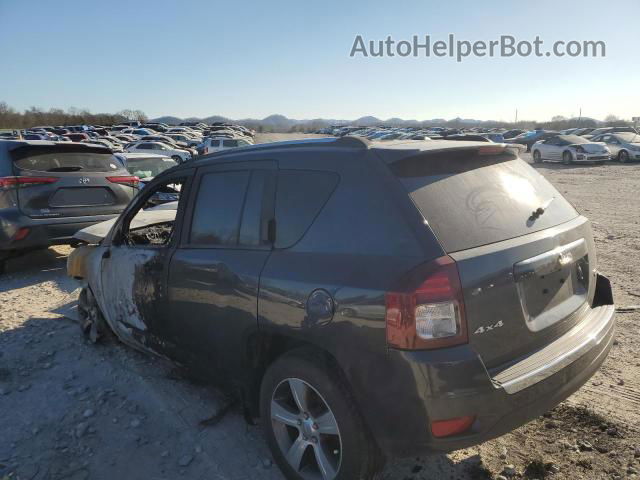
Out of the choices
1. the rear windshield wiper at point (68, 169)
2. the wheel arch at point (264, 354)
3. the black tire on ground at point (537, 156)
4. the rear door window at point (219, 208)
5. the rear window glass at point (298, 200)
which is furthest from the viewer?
the black tire on ground at point (537, 156)

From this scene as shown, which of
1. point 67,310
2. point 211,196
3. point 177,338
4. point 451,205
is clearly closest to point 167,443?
point 177,338

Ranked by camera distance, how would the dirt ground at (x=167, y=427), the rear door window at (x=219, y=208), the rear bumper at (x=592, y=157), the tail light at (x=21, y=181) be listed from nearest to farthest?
the dirt ground at (x=167, y=427) < the rear door window at (x=219, y=208) < the tail light at (x=21, y=181) < the rear bumper at (x=592, y=157)

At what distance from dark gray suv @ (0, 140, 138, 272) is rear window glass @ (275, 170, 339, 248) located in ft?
17.1

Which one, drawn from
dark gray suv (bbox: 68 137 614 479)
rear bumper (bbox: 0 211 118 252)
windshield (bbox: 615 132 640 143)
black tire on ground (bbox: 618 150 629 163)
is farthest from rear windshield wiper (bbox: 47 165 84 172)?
windshield (bbox: 615 132 640 143)

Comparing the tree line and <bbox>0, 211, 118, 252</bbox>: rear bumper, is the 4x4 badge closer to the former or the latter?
<bbox>0, 211, 118, 252</bbox>: rear bumper

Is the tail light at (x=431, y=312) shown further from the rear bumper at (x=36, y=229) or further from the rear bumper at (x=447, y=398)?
the rear bumper at (x=36, y=229)

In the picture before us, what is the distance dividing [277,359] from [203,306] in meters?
0.71

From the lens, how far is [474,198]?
2.52m

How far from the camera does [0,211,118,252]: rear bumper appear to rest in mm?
6430

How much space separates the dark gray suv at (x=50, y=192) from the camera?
6.46 meters

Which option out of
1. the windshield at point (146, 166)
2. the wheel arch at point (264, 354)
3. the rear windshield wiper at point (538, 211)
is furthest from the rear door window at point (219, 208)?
the windshield at point (146, 166)

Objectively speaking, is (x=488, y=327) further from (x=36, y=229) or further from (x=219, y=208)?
(x=36, y=229)

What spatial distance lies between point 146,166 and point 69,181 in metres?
5.55

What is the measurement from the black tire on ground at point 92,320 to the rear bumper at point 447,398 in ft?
→ 10.4
